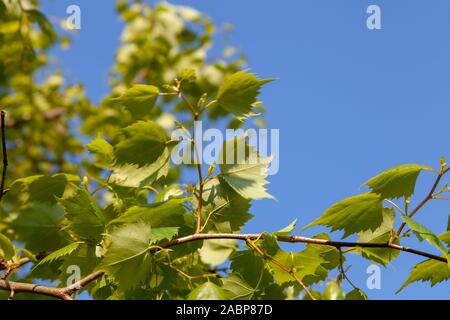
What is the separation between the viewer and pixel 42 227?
139 cm

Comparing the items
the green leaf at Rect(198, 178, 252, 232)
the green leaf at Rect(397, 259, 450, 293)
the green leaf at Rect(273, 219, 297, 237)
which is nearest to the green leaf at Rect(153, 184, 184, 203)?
the green leaf at Rect(198, 178, 252, 232)

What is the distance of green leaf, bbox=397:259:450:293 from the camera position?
3.38 ft

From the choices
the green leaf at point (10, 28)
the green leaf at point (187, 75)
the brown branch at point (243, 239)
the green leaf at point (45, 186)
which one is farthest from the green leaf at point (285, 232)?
the green leaf at point (10, 28)

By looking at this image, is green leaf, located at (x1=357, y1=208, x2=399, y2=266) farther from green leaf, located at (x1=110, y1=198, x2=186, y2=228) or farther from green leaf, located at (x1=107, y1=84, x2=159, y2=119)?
green leaf, located at (x1=107, y1=84, x2=159, y2=119)

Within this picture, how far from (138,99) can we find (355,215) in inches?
19.1

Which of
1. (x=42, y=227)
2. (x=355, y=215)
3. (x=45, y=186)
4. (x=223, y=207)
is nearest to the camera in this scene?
(x=355, y=215)

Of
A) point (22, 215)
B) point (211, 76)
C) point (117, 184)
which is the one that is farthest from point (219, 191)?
point (211, 76)

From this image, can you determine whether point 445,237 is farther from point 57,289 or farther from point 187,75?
point 57,289

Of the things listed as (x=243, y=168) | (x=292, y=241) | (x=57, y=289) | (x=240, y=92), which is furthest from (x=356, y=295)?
(x=57, y=289)

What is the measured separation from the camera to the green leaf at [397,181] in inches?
40.7

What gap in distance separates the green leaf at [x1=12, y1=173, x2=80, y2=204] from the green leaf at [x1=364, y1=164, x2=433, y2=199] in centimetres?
66

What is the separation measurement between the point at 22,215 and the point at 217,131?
599 mm
